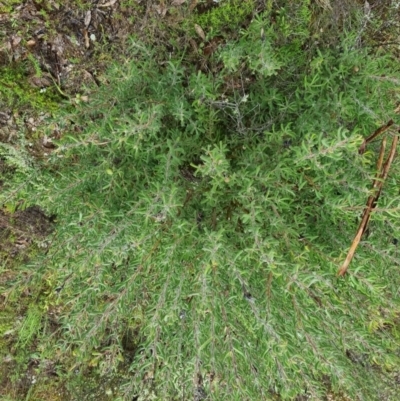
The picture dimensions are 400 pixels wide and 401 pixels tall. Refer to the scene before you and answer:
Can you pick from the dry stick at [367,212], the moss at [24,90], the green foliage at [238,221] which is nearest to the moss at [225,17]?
the green foliage at [238,221]

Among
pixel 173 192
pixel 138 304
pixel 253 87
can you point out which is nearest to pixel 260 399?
pixel 138 304

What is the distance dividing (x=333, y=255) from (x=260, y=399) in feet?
4.81

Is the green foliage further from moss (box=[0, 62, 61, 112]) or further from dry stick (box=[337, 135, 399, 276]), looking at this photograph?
moss (box=[0, 62, 61, 112])

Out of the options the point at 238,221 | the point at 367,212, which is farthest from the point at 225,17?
the point at 367,212

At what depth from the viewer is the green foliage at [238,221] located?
2.59m

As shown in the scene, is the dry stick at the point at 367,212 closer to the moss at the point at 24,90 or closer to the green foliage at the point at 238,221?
the green foliage at the point at 238,221

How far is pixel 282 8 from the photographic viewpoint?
143 inches

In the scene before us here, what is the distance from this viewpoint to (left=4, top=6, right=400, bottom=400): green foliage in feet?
8.50

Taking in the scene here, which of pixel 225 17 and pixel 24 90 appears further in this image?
pixel 24 90

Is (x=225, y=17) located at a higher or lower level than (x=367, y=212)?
higher

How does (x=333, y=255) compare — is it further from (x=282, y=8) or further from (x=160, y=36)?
(x=160, y=36)

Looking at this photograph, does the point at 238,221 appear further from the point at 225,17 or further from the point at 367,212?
the point at 225,17

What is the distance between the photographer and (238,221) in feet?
10.5

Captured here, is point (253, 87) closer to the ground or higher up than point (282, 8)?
closer to the ground
